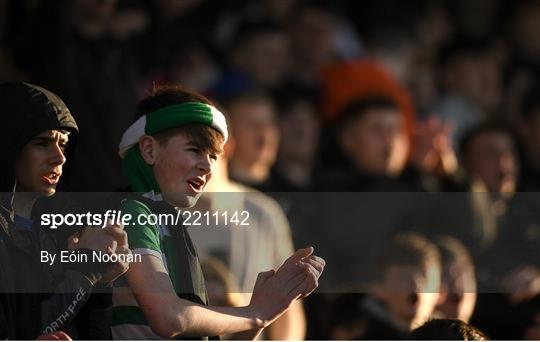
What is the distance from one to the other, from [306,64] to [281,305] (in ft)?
15.8

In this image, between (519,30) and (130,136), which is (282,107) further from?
(130,136)

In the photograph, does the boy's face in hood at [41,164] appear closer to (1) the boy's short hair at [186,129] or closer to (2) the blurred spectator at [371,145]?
(1) the boy's short hair at [186,129]

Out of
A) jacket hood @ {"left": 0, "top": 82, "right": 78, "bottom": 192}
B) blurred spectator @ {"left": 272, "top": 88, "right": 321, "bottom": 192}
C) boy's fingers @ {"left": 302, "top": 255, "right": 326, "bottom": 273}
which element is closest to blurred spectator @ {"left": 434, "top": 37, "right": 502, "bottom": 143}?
blurred spectator @ {"left": 272, "top": 88, "right": 321, "bottom": 192}

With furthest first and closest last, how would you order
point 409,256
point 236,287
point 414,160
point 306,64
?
point 306,64 → point 414,160 → point 409,256 → point 236,287

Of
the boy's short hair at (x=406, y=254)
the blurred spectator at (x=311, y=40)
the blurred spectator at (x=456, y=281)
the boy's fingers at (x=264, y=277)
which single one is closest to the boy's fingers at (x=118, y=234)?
the boy's fingers at (x=264, y=277)

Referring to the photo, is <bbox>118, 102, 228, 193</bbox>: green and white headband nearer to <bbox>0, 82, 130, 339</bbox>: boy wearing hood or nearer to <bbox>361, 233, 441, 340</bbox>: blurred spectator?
<bbox>0, 82, 130, 339</bbox>: boy wearing hood

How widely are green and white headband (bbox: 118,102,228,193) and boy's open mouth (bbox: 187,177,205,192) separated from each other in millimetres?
78

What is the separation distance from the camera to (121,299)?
3629 mm

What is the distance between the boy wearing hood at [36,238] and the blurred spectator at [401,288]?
1.48 metres

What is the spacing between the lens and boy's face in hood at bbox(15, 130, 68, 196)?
356cm

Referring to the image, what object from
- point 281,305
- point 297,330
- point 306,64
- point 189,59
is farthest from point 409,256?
point 306,64

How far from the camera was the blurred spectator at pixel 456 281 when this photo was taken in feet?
15.9

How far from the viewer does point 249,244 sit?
5051 mm

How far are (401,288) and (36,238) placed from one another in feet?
6.61
